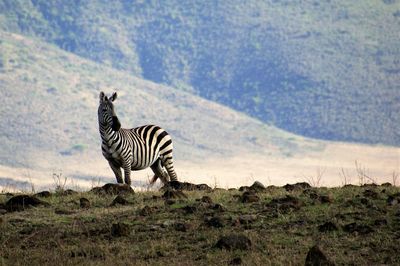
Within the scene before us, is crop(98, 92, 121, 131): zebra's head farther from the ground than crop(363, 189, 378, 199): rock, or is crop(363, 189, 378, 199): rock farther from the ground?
crop(98, 92, 121, 131): zebra's head

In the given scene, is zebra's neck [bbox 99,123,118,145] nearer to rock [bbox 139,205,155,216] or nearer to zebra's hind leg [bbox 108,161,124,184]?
zebra's hind leg [bbox 108,161,124,184]

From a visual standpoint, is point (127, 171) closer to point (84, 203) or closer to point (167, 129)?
point (84, 203)

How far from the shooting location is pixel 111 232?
43.3 ft

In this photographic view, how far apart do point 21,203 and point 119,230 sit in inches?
96.2

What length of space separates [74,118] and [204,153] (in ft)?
80.7

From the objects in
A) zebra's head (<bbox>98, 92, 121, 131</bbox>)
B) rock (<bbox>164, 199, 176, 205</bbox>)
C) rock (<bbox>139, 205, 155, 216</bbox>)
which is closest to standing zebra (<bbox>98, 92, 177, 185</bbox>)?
Result: zebra's head (<bbox>98, 92, 121, 131</bbox>)

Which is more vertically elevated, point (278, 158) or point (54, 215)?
point (278, 158)

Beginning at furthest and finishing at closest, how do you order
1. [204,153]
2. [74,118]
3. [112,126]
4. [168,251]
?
[74,118], [204,153], [112,126], [168,251]

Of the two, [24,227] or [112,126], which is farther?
[112,126]

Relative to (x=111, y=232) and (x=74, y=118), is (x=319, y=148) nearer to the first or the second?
(x=74, y=118)

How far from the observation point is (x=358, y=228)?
1296 cm

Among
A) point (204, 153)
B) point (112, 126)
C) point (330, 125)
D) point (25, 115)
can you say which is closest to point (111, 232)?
point (112, 126)

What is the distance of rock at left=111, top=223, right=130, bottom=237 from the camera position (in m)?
13.1

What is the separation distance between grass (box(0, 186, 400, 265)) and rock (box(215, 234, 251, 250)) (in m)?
0.07
